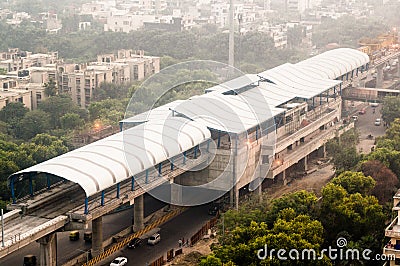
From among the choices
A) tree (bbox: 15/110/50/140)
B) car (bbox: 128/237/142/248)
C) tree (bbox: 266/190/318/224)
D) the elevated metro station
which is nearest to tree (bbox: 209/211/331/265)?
tree (bbox: 266/190/318/224)

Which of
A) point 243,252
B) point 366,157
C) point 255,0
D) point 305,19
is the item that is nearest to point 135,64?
point 366,157

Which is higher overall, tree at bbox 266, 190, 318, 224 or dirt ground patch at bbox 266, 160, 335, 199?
tree at bbox 266, 190, 318, 224

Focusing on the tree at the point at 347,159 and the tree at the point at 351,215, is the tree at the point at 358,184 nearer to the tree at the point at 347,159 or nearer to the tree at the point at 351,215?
the tree at the point at 351,215

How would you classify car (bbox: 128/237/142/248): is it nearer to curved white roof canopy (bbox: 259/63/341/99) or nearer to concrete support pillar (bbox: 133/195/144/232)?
concrete support pillar (bbox: 133/195/144/232)

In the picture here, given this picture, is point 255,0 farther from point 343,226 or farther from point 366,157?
point 343,226

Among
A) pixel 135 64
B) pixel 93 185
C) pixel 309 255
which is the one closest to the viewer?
pixel 309 255

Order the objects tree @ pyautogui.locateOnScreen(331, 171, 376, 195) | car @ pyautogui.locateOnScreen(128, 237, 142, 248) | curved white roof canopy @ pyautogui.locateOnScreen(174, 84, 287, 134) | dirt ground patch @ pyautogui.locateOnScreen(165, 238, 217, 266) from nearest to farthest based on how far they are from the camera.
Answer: dirt ground patch @ pyautogui.locateOnScreen(165, 238, 217, 266), car @ pyautogui.locateOnScreen(128, 237, 142, 248), tree @ pyautogui.locateOnScreen(331, 171, 376, 195), curved white roof canopy @ pyautogui.locateOnScreen(174, 84, 287, 134)

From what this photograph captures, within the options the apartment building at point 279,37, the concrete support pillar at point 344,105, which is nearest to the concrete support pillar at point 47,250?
the concrete support pillar at point 344,105

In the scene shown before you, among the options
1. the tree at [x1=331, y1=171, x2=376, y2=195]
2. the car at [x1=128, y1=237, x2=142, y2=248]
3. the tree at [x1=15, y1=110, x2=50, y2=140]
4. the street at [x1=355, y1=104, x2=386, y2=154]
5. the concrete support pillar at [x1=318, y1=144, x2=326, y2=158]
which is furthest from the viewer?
the tree at [x1=15, y1=110, x2=50, y2=140]
